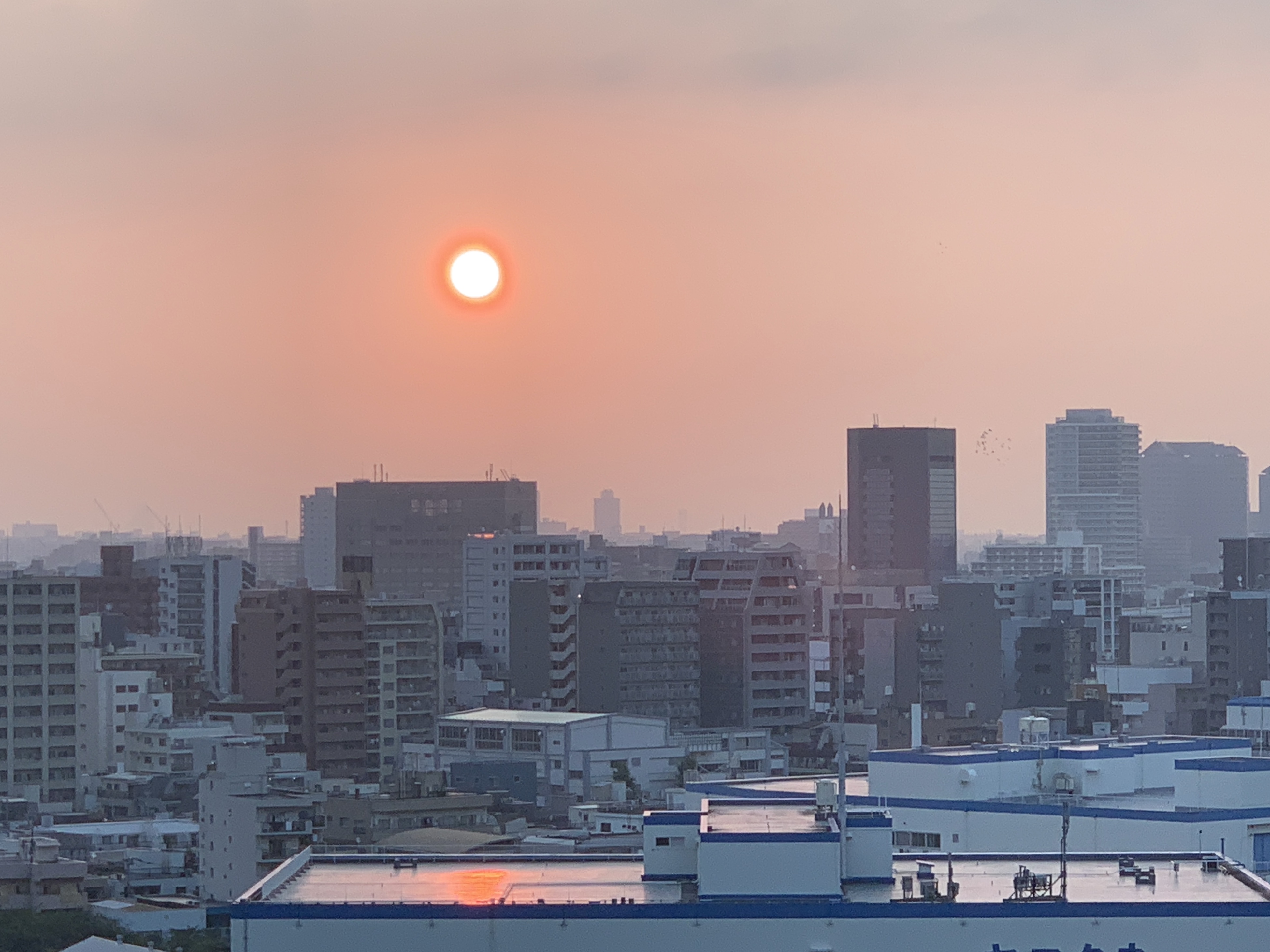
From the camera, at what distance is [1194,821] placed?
97.2 feet

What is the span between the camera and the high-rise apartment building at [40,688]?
2491 inches

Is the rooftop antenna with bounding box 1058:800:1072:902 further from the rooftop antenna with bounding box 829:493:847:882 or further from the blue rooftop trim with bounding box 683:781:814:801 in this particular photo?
the blue rooftop trim with bounding box 683:781:814:801

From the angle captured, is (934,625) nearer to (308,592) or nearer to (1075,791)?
(308,592)

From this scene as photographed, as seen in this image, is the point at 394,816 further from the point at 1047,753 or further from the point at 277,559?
the point at 277,559

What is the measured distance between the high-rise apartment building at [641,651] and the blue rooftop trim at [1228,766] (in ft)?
137

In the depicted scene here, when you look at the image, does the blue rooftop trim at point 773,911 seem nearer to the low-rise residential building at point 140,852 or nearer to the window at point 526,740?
the low-rise residential building at point 140,852

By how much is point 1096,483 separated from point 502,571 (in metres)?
96.3

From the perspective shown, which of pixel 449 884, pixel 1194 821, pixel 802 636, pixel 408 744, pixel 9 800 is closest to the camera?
pixel 449 884

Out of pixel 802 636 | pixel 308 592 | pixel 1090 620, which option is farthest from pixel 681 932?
pixel 1090 620

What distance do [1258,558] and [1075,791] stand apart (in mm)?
64565

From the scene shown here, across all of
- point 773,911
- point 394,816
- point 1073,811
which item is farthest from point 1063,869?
point 394,816

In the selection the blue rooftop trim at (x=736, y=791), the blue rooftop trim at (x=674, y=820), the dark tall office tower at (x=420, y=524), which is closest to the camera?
the blue rooftop trim at (x=674, y=820)

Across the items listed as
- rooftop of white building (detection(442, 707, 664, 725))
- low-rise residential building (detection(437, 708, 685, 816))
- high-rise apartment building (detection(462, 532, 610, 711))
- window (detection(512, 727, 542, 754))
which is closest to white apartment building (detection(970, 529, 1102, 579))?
high-rise apartment building (detection(462, 532, 610, 711))

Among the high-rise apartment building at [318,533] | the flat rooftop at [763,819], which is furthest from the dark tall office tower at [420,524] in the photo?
the flat rooftop at [763,819]
